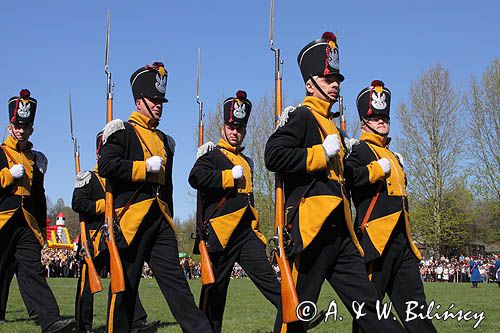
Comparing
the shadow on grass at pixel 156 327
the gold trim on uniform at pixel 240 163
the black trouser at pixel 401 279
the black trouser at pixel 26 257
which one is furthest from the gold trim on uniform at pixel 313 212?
the shadow on grass at pixel 156 327

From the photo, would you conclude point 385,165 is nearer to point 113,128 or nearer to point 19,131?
point 113,128

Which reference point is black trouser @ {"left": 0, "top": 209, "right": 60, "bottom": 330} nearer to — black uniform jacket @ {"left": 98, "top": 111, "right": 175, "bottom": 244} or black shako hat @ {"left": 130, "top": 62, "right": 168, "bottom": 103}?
black uniform jacket @ {"left": 98, "top": 111, "right": 175, "bottom": 244}

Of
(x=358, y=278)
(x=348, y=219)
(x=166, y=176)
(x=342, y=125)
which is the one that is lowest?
(x=358, y=278)

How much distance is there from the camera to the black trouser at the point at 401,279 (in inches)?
246

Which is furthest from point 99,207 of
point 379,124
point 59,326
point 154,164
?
point 379,124

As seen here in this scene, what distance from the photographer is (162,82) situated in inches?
273

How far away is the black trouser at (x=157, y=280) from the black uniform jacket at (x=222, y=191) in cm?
157

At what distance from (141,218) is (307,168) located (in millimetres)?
1849

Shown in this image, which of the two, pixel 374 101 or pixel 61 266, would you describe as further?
pixel 61 266

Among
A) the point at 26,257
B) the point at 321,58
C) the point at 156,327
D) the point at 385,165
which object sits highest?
the point at 321,58

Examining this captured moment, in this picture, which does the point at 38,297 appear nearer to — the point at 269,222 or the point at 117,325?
the point at 117,325

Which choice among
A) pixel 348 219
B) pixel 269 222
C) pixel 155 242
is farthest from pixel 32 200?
pixel 269 222

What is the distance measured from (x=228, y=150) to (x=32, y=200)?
8.87 feet

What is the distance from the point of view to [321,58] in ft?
18.9
